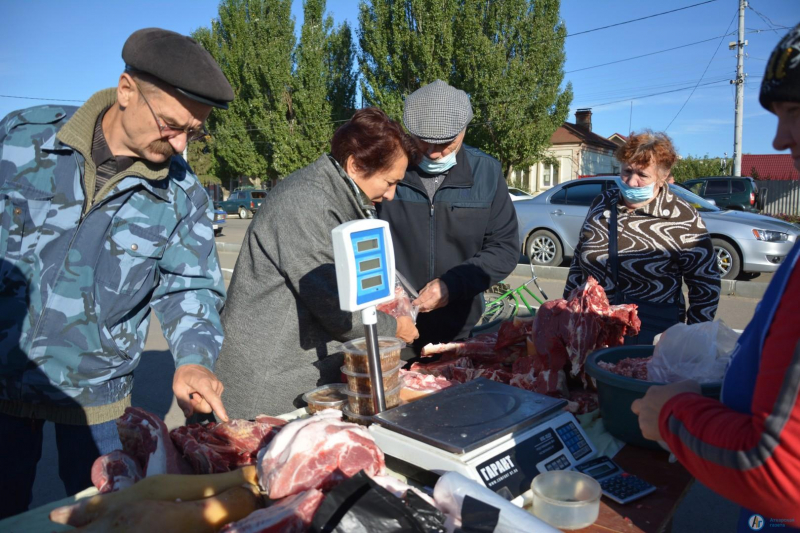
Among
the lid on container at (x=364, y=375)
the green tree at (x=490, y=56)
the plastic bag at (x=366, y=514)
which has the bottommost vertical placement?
the plastic bag at (x=366, y=514)

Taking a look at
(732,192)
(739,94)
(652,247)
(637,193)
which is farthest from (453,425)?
(739,94)

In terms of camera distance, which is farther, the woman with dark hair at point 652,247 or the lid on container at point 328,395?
the woman with dark hair at point 652,247

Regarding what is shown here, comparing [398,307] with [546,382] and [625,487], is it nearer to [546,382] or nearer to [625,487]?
[546,382]

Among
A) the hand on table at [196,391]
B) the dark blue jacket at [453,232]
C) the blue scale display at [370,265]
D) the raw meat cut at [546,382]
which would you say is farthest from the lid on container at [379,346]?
the dark blue jacket at [453,232]

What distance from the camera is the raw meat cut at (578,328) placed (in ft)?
8.43

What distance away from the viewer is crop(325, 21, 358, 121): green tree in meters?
33.3

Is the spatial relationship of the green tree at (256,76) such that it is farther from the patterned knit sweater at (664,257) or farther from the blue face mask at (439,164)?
the patterned knit sweater at (664,257)

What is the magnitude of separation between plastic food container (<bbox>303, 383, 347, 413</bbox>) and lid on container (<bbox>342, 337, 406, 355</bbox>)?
0.18 metres

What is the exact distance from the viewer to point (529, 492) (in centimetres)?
164

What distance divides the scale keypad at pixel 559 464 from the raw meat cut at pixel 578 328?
2.69 ft

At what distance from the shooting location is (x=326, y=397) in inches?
87.9

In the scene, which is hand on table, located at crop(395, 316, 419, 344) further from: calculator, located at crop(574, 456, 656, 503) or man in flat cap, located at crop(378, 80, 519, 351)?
calculator, located at crop(574, 456, 656, 503)

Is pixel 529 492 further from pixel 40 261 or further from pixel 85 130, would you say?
pixel 85 130

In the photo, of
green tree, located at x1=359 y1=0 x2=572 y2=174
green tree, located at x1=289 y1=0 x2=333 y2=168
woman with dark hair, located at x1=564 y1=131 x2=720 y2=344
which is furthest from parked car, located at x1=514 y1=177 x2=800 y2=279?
green tree, located at x1=289 y1=0 x2=333 y2=168
